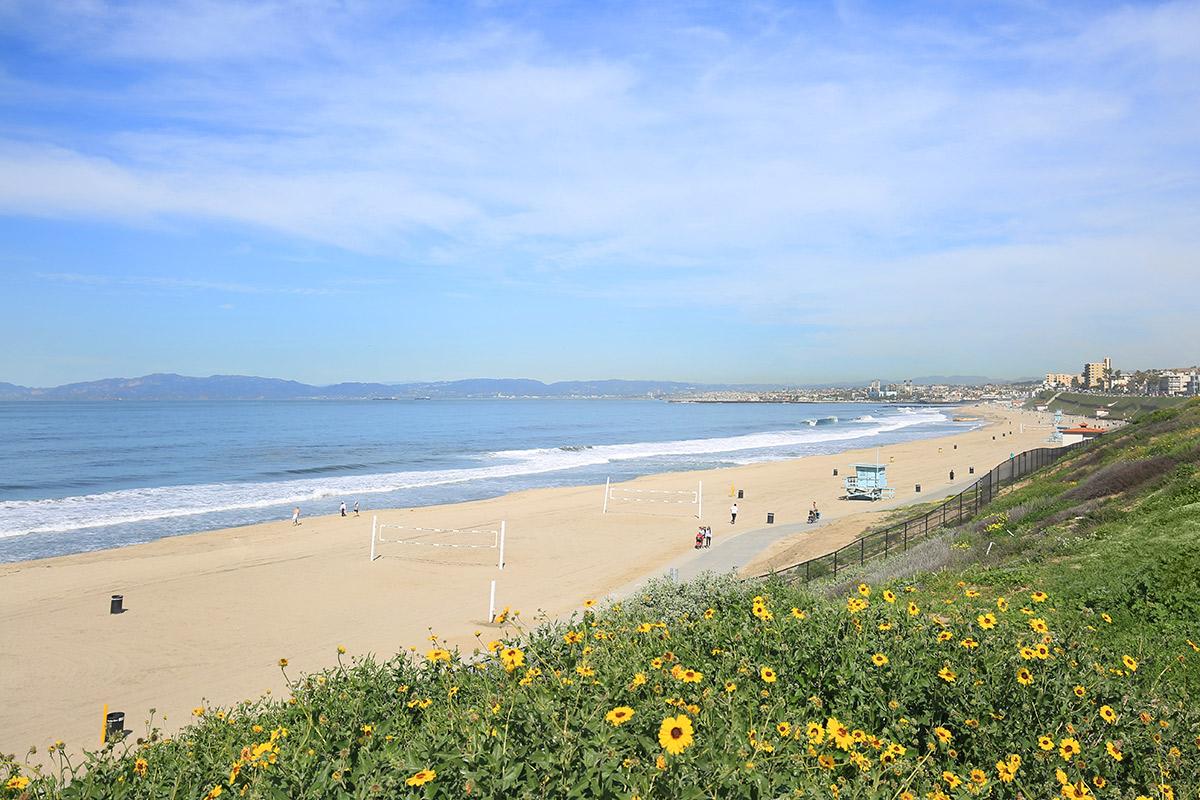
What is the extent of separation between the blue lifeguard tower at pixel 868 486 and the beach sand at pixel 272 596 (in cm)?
113

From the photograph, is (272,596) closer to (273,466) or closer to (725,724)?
(725,724)

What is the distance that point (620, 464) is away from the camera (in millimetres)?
62469

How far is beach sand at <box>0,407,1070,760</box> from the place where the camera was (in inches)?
586

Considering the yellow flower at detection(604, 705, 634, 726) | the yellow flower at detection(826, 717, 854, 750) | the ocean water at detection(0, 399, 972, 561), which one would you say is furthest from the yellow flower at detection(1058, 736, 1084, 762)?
the ocean water at detection(0, 399, 972, 561)

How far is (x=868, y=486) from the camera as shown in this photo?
38812 millimetres

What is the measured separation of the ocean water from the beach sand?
5670 mm

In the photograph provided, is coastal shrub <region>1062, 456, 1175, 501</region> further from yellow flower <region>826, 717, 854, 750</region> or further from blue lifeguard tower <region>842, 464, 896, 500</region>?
blue lifeguard tower <region>842, 464, 896, 500</region>

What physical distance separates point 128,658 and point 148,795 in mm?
15383

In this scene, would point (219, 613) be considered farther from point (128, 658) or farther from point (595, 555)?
point (595, 555)

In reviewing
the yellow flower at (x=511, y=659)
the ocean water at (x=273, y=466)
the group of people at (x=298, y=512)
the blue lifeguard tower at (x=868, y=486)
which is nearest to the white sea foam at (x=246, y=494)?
the ocean water at (x=273, y=466)

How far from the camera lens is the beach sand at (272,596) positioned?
14875 mm

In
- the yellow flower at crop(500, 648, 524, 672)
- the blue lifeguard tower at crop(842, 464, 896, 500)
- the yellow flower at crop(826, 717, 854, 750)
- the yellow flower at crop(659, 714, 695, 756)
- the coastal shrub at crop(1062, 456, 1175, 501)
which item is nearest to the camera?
the yellow flower at crop(659, 714, 695, 756)

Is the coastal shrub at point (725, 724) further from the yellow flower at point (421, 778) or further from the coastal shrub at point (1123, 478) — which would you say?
the coastal shrub at point (1123, 478)

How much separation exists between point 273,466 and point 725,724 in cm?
6197
